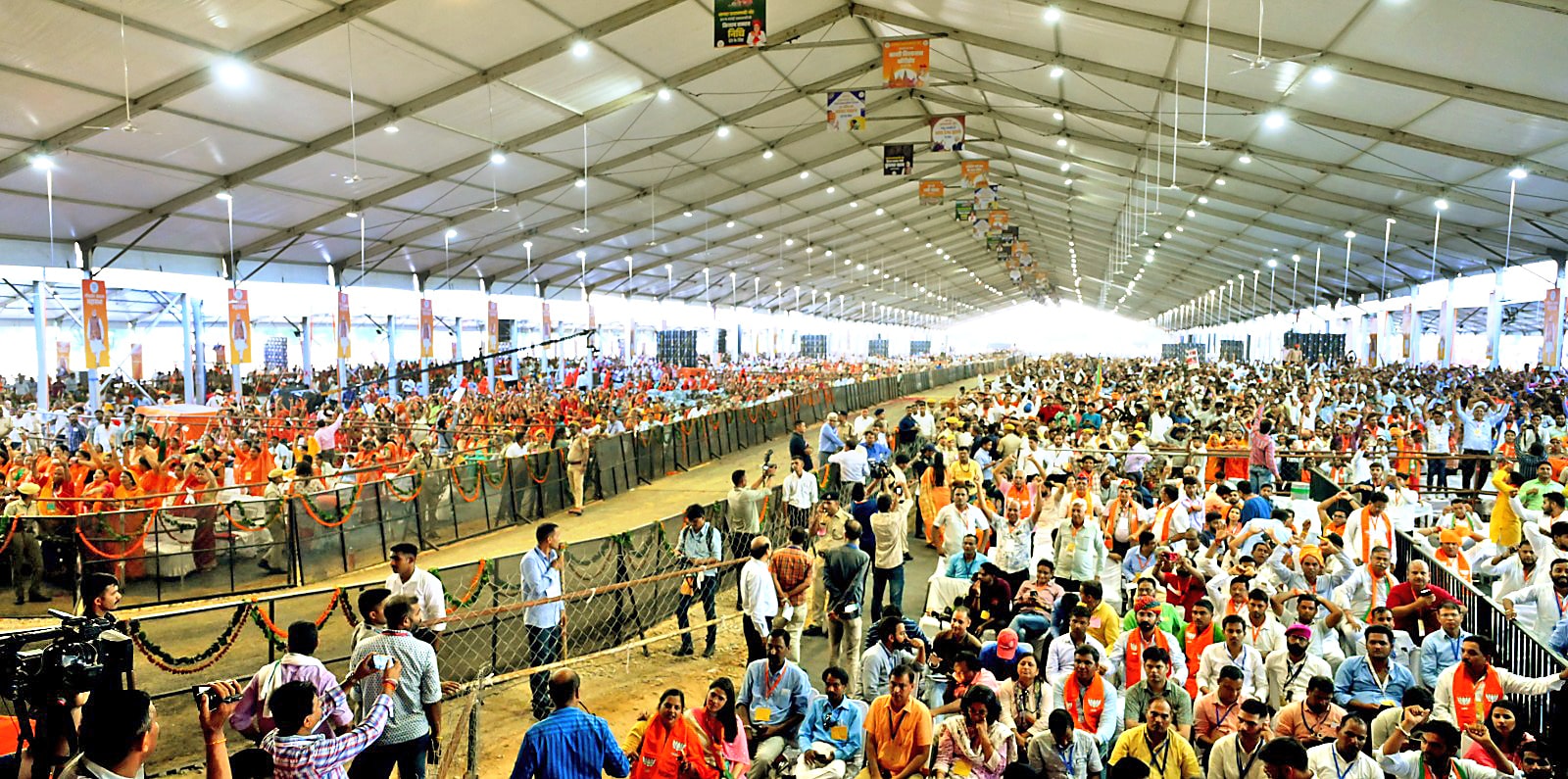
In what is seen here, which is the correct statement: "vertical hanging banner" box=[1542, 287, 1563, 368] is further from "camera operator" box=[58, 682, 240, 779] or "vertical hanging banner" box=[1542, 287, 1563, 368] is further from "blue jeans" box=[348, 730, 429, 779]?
"camera operator" box=[58, 682, 240, 779]

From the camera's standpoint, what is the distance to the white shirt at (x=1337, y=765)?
4.50m

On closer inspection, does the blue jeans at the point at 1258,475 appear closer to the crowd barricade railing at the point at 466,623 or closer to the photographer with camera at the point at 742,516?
the photographer with camera at the point at 742,516

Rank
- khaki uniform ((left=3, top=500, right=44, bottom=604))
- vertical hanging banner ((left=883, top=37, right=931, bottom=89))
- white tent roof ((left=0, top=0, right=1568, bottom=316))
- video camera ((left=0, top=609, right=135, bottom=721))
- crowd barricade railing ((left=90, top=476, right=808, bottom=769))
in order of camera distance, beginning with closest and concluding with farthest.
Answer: video camera ((left=0, top=609, right=135, bottom=721)), crowd barricade railing ((left=90, top=476, right=808, bottom=769)), khaki uniform ((left=3, top=500, right=44, bottom=604)), white tent roof ((left=0, top=0, right=1568, bottom=316)), vertical hanging banner ((left=883, top=37, right=931, bottom=89))

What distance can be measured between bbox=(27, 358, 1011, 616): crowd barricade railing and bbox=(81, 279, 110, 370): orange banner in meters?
7.32

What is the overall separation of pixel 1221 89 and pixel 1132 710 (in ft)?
42.0

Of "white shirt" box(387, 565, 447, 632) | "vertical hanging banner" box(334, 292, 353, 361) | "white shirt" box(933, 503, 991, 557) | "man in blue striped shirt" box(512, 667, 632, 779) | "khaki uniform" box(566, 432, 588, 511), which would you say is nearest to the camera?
"man in blue striped shirt" box(512, 667, 632, 779)

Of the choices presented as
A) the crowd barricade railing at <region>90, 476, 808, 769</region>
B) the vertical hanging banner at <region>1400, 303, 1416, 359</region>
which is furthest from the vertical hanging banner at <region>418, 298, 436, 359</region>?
the vertical hanging banner at <region>1400, 303, 1416, 359</region>

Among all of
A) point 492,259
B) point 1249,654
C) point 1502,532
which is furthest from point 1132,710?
point 492,259

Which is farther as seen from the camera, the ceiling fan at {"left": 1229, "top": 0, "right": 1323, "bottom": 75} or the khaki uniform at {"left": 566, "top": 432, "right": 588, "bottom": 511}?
the khaki uniform at {"left": 566, "top": 432, "right": 588, "bottom": 511}

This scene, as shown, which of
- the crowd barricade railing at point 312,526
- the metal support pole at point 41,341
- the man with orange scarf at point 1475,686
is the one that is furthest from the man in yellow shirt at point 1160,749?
the metal support pole at point 41,341

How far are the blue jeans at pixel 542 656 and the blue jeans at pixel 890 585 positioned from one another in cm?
315

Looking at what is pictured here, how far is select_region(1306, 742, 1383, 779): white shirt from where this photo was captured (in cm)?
450

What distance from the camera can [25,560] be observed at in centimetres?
973

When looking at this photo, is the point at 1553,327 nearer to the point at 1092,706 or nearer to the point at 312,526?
the point at 1092,706
